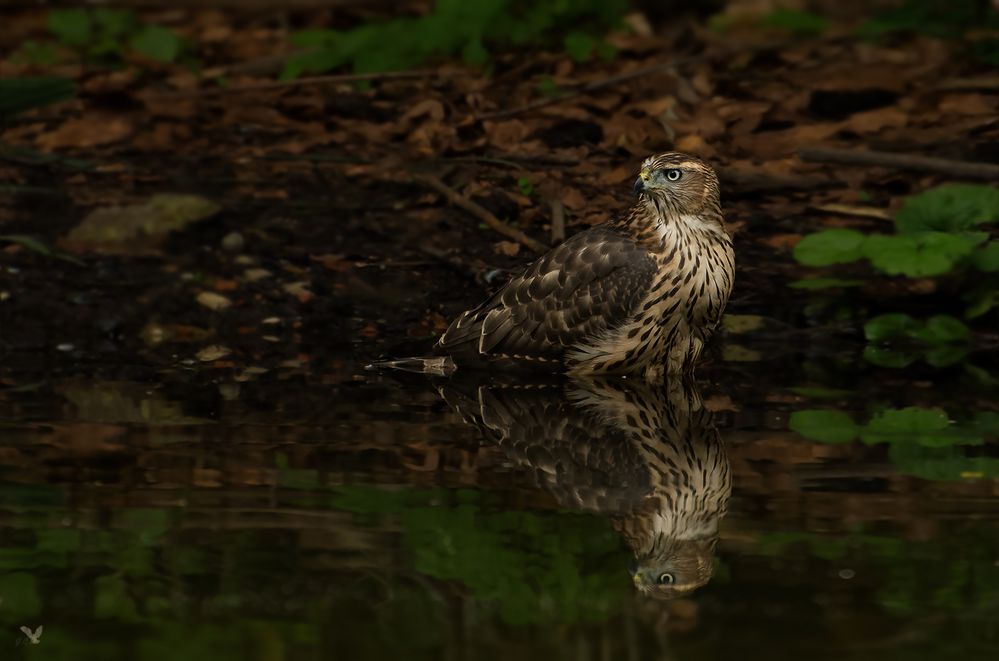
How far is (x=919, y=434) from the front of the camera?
6.77 meters

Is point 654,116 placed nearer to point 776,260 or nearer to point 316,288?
point 776,260

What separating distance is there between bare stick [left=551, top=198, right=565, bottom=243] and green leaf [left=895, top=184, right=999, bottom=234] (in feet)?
6.12

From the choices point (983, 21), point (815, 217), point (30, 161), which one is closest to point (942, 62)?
point (983, 21)

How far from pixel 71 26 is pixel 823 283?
722cm

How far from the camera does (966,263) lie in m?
8.77

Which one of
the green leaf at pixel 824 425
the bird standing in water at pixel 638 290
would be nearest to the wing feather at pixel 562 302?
the bird standing in water at pixel 638 290

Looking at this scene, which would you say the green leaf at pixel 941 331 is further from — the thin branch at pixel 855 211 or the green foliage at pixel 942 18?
the green foliage at pixel 942 18

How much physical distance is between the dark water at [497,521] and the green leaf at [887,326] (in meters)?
0.96

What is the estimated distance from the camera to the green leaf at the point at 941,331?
8.74 meters

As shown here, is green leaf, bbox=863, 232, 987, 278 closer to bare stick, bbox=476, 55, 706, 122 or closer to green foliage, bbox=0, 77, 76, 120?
bare stick, bbox=476, 55, 706, 122

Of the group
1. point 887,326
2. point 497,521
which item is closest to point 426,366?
point 887,326

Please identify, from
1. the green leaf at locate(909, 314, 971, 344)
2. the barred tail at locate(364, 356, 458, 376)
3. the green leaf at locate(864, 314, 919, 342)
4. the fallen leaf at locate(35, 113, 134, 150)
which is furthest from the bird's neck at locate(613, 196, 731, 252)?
the fallen leaf at locate(35, 113, 134, 150)

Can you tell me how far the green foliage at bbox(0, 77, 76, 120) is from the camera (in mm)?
10891

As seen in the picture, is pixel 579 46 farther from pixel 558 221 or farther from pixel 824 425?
pixel 824 425
